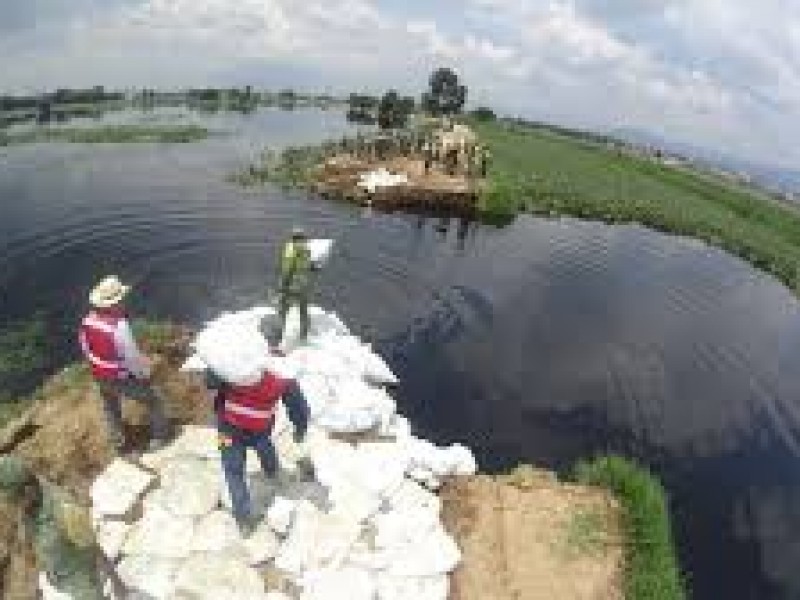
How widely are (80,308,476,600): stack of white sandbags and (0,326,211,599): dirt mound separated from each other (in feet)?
2.53

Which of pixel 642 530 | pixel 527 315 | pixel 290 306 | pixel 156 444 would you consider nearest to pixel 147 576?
pixel 156 444

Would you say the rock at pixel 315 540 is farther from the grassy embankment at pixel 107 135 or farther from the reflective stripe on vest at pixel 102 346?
the grassy embankment at pixel 107 135

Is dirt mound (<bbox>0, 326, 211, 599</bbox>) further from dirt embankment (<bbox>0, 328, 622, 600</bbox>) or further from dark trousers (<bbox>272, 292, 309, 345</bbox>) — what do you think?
dark trousers (<bbox>272, 292, 309, 345</bbox>)

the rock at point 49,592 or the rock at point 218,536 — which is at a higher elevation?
the rock at point 218,536

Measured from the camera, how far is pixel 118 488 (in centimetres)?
1502

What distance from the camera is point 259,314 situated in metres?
21.5

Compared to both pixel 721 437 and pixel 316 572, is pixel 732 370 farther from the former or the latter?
pixel 316 572

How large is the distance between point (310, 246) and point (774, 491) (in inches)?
443

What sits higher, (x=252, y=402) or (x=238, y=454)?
(x=252, y=402)

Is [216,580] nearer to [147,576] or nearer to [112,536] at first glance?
[147,576]

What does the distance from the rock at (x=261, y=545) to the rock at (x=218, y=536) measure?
0.10m

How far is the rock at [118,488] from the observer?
577 inches

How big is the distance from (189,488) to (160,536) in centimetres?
106

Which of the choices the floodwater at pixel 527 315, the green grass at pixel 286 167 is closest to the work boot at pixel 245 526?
the floodwater at pixel 527 315
